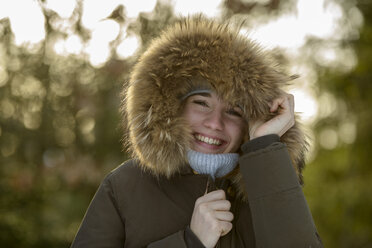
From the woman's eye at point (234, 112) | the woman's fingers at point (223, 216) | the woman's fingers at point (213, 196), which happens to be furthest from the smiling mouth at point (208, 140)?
the woman's fingers at point (223, 216)

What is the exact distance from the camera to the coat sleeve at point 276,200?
1.80 metres

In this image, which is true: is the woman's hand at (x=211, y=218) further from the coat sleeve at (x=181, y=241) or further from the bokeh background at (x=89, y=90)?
the bokeh background at (x=89, y=90)

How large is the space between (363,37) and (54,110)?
586 centimetres

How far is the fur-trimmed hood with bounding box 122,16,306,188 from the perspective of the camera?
205cm

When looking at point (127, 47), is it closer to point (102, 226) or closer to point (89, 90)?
point (89, 90)

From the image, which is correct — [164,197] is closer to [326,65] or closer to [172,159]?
[172,159]

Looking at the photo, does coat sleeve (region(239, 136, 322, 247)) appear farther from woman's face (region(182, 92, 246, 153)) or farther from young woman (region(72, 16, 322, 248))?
woman's face (region(182, 92, 246, 153))

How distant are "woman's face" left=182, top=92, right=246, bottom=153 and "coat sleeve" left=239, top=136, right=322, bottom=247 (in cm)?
23

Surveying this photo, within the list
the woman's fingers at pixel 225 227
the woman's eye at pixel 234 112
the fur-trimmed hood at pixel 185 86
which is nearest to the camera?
the woman's fingers at pixel 225 227

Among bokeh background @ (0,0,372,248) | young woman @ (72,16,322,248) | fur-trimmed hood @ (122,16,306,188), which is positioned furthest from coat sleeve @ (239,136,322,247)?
bokeh background @ (0,0,372,248)

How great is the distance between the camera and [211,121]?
2.11m

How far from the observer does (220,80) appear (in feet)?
6.71

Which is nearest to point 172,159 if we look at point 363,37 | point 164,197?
point 164,197

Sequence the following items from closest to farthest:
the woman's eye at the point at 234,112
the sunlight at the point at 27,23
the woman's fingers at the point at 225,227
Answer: the woman's fingers at the point at 225,227
the woman's eye at the point at 234,112
the sunlight at the point at 27,23
